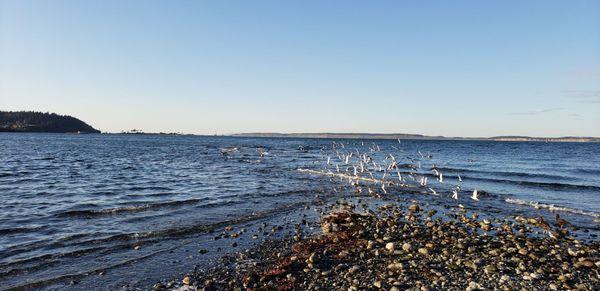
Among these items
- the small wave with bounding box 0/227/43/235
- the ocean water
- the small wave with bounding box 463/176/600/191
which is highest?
the small wave with bounding box 0/227/43/235

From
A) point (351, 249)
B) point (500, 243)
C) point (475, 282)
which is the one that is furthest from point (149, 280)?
point (500, 243)

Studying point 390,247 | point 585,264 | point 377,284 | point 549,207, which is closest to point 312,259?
point 377,284

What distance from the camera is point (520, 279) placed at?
10.1 metres

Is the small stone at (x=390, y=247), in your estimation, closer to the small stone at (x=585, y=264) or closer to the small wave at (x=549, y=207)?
the small stone at (x=585, y=264)

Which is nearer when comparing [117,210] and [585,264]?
[585,264]

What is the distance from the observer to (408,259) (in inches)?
453

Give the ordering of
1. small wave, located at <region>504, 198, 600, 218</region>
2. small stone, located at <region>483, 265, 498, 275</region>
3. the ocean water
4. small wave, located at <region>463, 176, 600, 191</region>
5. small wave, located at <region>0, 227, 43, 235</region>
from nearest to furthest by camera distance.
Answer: small stone, located at <region>483, 265, 498, 275</region> < the ocean water < small wave, located at <region>0, 227, 43, 235</region> < small wave, located at <region>504, 198, 600, 218</region> < small wave, located at <region>463, 176, 600, 191</region>

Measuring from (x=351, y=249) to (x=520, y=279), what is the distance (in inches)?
187

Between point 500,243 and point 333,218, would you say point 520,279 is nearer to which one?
point 500,243

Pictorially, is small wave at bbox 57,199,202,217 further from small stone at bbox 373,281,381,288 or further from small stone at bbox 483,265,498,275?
small stone at bbox 483,265,498,275

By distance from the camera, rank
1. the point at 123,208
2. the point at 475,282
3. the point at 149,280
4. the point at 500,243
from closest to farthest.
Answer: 1. the point at 475,282
2. the point at 149,280
3. the point at 500,243
4. the point at 123,208

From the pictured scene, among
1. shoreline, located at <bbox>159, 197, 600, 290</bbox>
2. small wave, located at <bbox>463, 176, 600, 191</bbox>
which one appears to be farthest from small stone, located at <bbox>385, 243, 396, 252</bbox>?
small wave, located at <bbox>463, 176, 600, 191</bbox>

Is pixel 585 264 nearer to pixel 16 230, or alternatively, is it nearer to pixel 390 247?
pixel 390 247

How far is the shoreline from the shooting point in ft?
32.5
